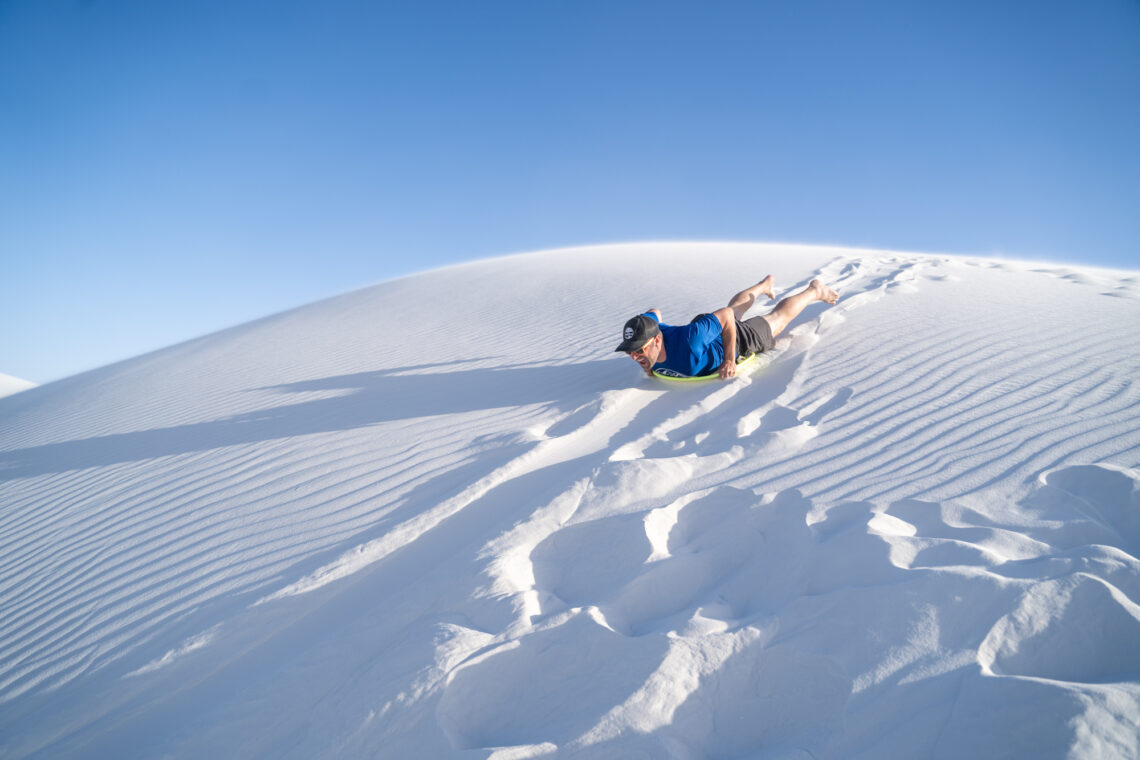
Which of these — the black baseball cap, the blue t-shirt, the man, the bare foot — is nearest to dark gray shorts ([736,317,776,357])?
the man

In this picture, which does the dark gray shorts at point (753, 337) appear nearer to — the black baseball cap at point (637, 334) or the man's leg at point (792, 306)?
the man's leg at point (792, 306)

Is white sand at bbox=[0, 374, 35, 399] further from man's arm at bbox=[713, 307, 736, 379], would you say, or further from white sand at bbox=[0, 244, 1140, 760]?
man's arm at bbox=[713, 307, 736, 379]

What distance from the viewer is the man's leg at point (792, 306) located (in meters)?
4.51

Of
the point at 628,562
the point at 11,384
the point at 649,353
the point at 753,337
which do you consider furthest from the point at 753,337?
the point at 11,384

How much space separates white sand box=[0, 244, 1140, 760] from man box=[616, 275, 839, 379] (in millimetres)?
186

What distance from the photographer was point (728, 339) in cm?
401

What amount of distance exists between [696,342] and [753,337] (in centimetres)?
61

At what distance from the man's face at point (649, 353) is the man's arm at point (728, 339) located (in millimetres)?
497

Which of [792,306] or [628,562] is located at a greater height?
[792,306]

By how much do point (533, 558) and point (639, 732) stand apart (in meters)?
0.99

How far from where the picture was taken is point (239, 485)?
360 cm

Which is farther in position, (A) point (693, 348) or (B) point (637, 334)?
(A) point (693, 348)

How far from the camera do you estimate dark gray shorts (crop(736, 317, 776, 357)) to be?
4.16m

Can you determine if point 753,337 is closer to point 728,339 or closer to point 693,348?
point 728,339
